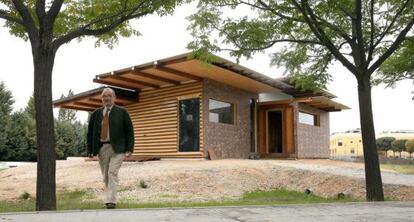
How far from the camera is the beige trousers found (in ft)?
22.1

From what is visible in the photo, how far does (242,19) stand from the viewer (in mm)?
10711

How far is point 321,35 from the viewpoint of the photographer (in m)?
9.81

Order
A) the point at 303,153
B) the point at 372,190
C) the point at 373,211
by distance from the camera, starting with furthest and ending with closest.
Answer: the point at 303,153 → the point at 372,190 → the point at 373,211

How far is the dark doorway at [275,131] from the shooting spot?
2403 centimetres

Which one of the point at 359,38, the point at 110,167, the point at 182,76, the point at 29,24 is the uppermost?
the point at 182,76

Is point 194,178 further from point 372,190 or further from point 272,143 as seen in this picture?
point 272,143

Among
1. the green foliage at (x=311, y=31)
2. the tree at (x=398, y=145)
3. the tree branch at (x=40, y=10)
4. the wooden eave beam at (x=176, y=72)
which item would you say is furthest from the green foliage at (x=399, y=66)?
the tree at (x=398, y=145)

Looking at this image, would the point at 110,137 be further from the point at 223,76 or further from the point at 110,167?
the point at 223,76

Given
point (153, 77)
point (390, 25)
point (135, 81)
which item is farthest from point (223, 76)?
point (390, 25)

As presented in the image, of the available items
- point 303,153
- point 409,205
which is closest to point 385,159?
point 303,153

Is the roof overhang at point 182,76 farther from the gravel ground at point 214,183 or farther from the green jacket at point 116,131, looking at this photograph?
the green jacket at point 116,131

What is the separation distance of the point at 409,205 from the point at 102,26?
616cm

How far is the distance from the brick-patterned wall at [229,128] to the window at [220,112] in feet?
0.64

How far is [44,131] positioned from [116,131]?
116 cm
